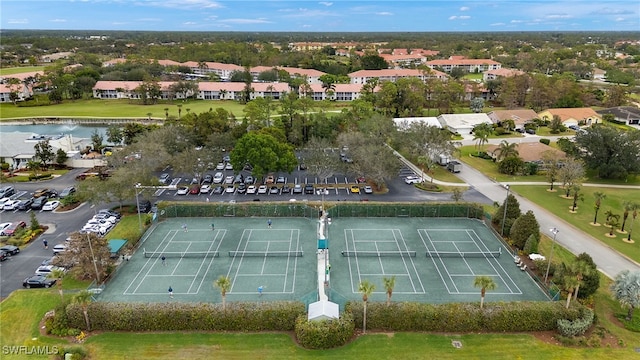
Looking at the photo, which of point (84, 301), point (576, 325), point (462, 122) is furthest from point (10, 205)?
point (462, 122)

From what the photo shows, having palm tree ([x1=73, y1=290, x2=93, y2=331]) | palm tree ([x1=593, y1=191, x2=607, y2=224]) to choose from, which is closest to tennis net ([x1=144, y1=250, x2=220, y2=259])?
palm tree ([x1=73, y1=290, x2=93, y2=331])

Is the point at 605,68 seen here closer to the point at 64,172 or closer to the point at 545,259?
the point at 545,259

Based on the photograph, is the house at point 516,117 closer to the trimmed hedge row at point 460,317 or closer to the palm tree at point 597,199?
the palm tree at point 597,199

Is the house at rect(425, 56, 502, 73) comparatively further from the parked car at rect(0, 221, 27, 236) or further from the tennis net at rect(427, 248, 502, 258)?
the parked car at rect(0, 221, 27, 236)

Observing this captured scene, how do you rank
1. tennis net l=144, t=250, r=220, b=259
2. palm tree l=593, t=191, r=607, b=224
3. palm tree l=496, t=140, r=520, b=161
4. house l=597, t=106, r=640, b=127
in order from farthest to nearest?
1. house l=597, t=106, r=640, b=127
2. palm tree l=496, t=140, r=520, b=161
3. palm tree l=593, t=191, r=607, b=224
4. tennis net l=144, t=250, r=220, b=259

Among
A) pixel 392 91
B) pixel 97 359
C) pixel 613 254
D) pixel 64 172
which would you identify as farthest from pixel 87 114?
pixel 613 254

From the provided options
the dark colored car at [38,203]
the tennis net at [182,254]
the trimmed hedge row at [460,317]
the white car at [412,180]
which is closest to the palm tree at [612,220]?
the trimmed hedge row at [460,317]

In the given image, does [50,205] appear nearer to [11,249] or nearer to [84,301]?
[11,249]
